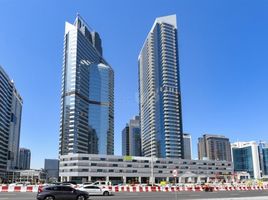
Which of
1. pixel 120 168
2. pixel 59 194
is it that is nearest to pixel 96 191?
pixel 59 194

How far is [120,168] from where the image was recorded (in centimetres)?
17288

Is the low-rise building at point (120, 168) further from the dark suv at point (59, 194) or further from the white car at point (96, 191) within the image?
the dark suv at point (59, 194)

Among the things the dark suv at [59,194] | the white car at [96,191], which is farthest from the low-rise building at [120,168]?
the dark suv at [59,194]

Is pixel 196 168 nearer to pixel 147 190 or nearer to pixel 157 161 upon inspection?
pixel 157 161

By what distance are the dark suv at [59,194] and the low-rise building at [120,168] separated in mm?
123175

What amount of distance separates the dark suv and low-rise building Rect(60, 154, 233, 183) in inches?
4849

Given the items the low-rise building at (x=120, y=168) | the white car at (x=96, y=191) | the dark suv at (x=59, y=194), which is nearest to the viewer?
the dark suv at (x=59, y=194)

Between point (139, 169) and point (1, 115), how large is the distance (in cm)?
9706

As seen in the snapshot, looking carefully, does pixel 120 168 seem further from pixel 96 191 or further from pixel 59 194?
pixel 59 194

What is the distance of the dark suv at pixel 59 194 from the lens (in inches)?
1133

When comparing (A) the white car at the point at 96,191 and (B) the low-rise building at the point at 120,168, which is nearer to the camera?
(A) the white car at the point at 96,191

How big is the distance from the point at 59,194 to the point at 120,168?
481ft

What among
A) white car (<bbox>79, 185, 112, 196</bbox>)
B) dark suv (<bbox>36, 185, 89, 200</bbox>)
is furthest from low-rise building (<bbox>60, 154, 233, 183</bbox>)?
dark suv (<bbox>36, 185, 89, 200</bbox>)

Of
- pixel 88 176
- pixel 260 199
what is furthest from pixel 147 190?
pixel 88 176
